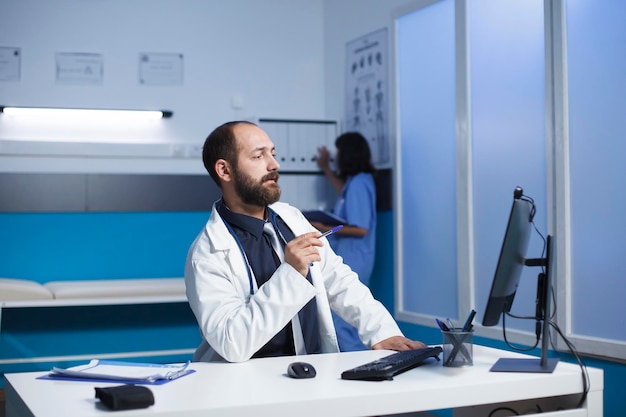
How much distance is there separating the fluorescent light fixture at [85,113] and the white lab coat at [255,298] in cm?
292

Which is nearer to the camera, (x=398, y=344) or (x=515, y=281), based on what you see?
(x=515, y=281)

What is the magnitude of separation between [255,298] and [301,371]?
39cm

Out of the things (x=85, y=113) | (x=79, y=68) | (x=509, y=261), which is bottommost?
(x=509, y=261)

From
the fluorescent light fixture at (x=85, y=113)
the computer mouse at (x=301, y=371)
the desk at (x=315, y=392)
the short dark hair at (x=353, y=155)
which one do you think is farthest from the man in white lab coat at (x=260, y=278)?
the fluorescent light fixture at (x=85, y=113)

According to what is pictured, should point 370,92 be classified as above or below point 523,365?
above

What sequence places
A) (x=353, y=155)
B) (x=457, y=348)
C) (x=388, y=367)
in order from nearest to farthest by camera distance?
(x=388, y=367) → (x=457, y=348) → (x=353, y=155)

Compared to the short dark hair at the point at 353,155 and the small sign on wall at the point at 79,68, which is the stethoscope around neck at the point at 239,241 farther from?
the small sign on wall at the point at 79,68

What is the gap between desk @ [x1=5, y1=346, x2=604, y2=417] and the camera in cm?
138

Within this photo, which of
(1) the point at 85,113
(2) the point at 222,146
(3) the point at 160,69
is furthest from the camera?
(3) the point at 160,69

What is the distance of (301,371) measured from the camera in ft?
5.27

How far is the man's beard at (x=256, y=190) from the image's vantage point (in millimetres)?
2221

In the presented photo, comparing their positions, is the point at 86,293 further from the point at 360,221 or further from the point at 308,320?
the point at 308,320

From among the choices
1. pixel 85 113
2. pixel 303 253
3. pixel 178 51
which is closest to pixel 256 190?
pixel 303 253

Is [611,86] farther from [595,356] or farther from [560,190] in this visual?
[595,356]
